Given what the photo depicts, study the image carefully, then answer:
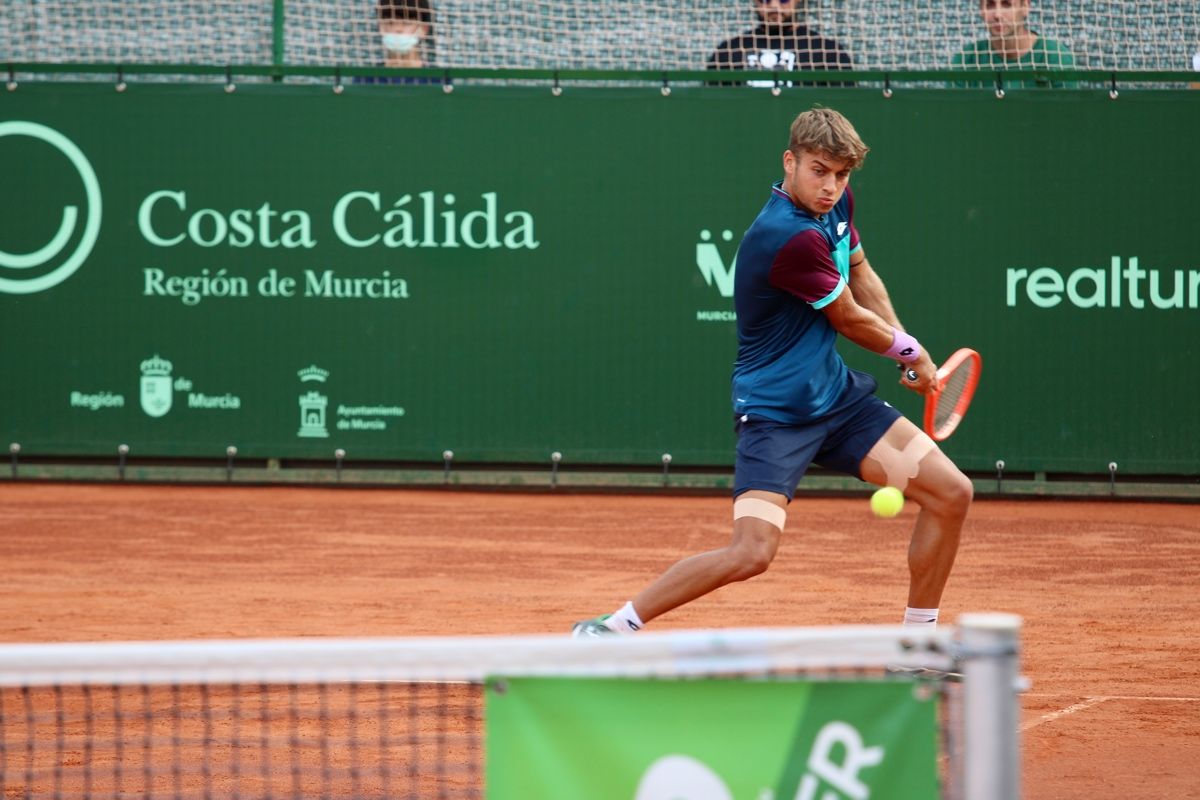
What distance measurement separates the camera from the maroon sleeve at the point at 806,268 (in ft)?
13.9

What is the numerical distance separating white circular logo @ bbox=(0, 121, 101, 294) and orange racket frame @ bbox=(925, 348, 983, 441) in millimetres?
6411

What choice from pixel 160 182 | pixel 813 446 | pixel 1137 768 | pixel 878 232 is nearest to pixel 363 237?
pixel 160 182

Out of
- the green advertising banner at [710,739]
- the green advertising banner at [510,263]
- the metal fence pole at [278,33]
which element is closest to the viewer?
the green advertising banner at [710,739]

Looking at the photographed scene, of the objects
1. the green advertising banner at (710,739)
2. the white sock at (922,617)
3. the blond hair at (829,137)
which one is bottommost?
the white sock at (922,617)

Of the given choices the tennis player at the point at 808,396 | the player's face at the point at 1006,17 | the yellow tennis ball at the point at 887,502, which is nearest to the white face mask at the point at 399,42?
the player's face at the point at 1006,17

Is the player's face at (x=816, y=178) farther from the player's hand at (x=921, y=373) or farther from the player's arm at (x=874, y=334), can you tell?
the player's hand at (x=921, y=373)

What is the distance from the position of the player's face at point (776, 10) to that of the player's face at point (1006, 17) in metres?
1.21

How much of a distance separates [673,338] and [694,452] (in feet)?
2.37

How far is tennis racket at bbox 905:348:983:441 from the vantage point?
498cm

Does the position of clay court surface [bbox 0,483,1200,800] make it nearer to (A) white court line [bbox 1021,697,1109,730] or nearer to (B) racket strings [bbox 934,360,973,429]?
(A) white court line [bbox 1021,697,1109,730]

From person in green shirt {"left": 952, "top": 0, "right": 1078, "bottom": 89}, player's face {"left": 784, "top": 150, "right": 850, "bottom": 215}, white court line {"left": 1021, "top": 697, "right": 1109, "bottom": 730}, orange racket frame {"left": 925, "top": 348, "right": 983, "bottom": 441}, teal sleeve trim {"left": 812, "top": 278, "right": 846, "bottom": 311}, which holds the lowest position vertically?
white court line {"left": 1021, "top": 697, "right": 1109, "bottom": 730}

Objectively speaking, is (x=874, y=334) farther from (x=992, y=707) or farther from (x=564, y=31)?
(x=564, y=31)

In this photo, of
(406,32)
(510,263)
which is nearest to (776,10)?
(510,263)

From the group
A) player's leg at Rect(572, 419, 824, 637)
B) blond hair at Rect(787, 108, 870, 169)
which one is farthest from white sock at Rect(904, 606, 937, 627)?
blond hair at Rect(787, 108, 870, 169)
